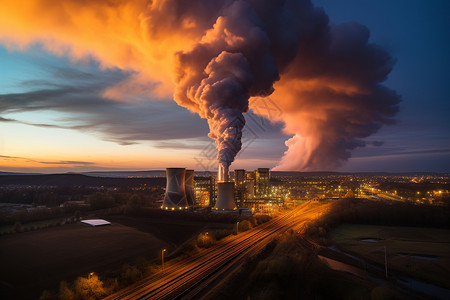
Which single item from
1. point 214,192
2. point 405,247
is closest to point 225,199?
point 214,192

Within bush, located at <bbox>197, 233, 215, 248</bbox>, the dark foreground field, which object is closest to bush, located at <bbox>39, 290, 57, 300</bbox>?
the dark foreground field

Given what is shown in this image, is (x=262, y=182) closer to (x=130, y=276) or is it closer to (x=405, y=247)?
(x=405, y=247)

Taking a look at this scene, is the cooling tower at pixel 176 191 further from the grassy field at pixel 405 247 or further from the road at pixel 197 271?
the grassy field at pixel 405 247

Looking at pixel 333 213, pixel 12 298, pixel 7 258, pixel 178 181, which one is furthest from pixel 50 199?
pixel 333 213

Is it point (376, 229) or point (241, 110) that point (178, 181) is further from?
point (376, 229)

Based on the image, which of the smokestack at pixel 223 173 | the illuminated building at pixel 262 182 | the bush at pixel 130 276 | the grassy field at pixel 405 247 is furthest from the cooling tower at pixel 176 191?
the illuminated building at pixel 262 182
